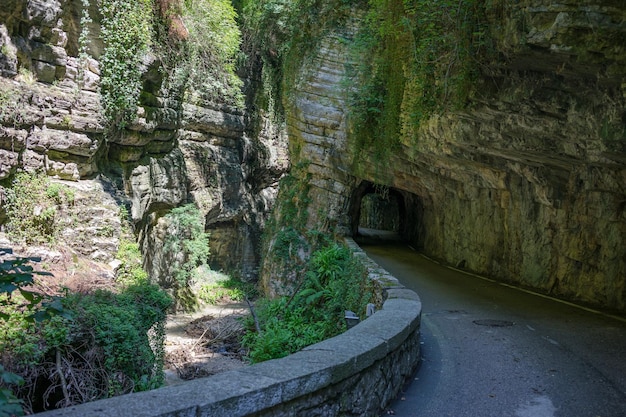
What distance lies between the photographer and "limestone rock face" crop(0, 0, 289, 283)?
13.9 m

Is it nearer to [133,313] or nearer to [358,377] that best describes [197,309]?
[133,313]

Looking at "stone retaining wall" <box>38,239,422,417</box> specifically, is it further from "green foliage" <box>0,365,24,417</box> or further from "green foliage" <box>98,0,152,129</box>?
"green foliage" <box>98,0,152,129</box>

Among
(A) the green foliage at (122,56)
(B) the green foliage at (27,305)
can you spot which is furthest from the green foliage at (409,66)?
(B) the green foliage at (27,305)

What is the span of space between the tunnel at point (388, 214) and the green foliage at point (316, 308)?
7.82 metres

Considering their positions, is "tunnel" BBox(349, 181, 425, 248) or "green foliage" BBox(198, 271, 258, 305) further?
"green foliage" BBox(198, 271, 258, 305)

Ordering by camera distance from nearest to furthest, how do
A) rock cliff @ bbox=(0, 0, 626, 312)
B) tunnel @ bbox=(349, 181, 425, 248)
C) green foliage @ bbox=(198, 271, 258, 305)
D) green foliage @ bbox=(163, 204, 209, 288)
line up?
rock cliff @ bbox=(0, 0, 626, 312) → green foliage @ bbox=(163, 204, 209, 288) → tunnel @ bbox=(349, 181, 425, 248) → green foliage @ bbox=(198, 271, 258, 305)

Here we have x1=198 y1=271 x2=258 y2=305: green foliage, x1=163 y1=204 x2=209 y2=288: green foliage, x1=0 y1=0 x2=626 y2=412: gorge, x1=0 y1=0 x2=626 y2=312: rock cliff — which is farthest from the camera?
x1=198 y1=271 x2=258 y2=305: green foliage

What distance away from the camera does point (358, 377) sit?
467 cm

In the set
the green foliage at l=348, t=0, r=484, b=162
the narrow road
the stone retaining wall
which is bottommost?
the narrow road

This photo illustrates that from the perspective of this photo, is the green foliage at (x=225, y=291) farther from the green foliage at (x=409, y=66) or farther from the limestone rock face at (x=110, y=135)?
the green foliage at (x=409, y=66)

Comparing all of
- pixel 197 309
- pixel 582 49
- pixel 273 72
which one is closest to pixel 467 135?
pixel 582 49

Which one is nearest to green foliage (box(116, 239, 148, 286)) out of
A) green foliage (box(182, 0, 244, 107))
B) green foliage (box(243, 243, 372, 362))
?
green foliage (box(243, 243, 372, 362))

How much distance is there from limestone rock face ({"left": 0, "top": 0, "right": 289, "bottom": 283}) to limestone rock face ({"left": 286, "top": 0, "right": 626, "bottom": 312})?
6102 millimetres

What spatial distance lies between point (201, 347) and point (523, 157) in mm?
11335
